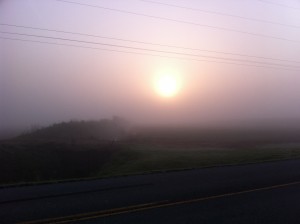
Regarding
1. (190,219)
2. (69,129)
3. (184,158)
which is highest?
(69,129)

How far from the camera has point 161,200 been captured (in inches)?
448

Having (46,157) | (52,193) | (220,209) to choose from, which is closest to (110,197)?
(52,193)

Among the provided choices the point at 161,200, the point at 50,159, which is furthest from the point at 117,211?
the point at 50,159

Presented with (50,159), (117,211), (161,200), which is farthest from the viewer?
(50,159)

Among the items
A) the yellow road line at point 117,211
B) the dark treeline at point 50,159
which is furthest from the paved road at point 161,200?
the dark treeline at point 50,159

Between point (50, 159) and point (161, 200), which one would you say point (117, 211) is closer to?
point (161, 200)

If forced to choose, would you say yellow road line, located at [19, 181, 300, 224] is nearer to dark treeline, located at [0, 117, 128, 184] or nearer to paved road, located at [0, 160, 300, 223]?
paved road, located at [0, 160, 300, 223]

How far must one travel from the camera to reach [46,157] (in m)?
37.8

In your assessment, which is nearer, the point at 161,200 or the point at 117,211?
the point at 117,211

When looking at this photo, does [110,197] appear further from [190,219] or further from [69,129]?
[69,129]

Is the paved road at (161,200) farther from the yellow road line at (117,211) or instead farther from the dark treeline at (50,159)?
the dark treeline at (50,159)

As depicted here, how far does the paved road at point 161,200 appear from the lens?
370 inches

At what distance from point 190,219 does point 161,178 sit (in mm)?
7052

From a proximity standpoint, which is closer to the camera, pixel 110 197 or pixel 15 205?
pixel 15 205
